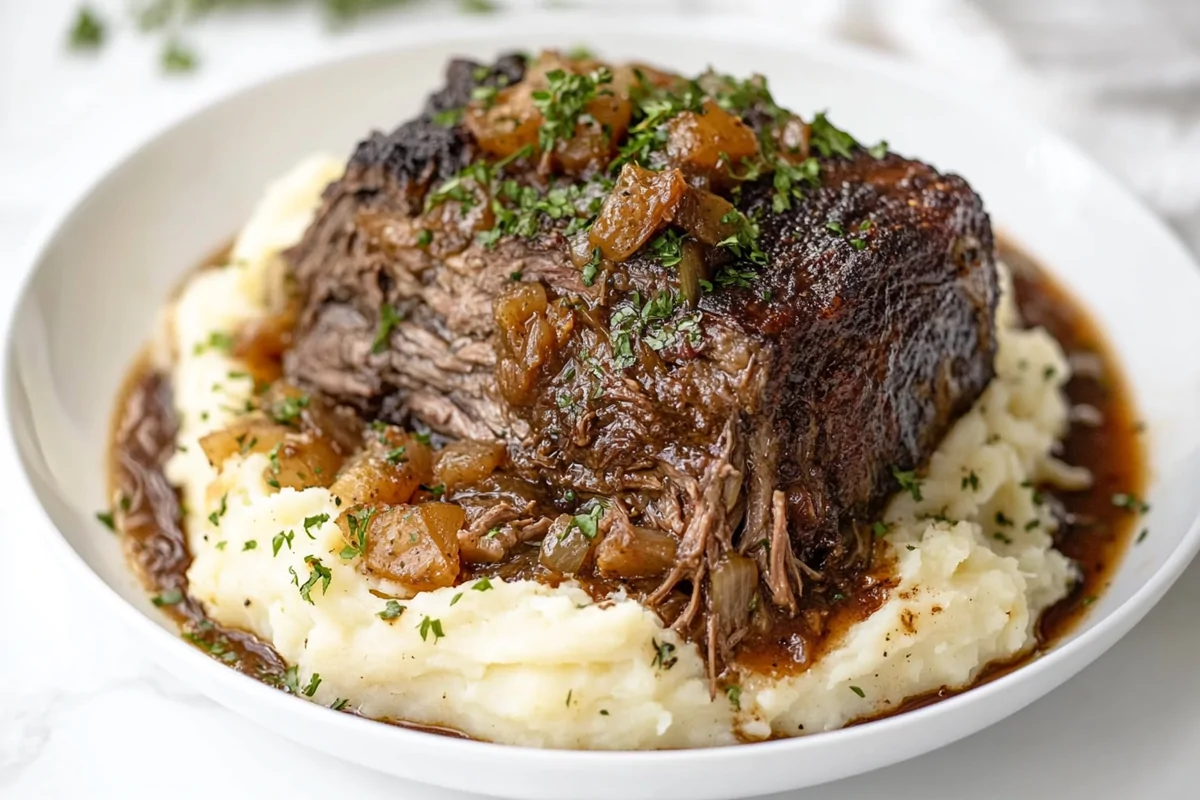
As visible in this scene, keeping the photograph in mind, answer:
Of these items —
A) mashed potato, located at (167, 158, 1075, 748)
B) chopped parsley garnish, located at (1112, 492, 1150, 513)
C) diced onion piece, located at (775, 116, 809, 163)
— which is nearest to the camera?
mashed potato, located at (167, 158, 1075, 748)

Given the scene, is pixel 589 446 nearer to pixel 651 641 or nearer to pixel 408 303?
pixel 651 641

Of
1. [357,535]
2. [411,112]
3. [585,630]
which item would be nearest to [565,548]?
[585,630]

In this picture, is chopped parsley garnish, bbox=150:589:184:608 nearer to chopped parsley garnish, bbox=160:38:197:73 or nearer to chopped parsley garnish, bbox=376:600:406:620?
chopped parsley garnish, bbox=376:600:406:620

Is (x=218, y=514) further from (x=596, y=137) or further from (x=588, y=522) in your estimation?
(x=596, y=137)

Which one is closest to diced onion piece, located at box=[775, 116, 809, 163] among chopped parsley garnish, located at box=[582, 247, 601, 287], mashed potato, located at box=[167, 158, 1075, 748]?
chopped parsley garnish, located at box=[582, 247, 601, 287]

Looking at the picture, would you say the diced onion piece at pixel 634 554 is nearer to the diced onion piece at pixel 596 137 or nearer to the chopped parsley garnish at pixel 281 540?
the chopped parsley garnish at pixel 281 540
